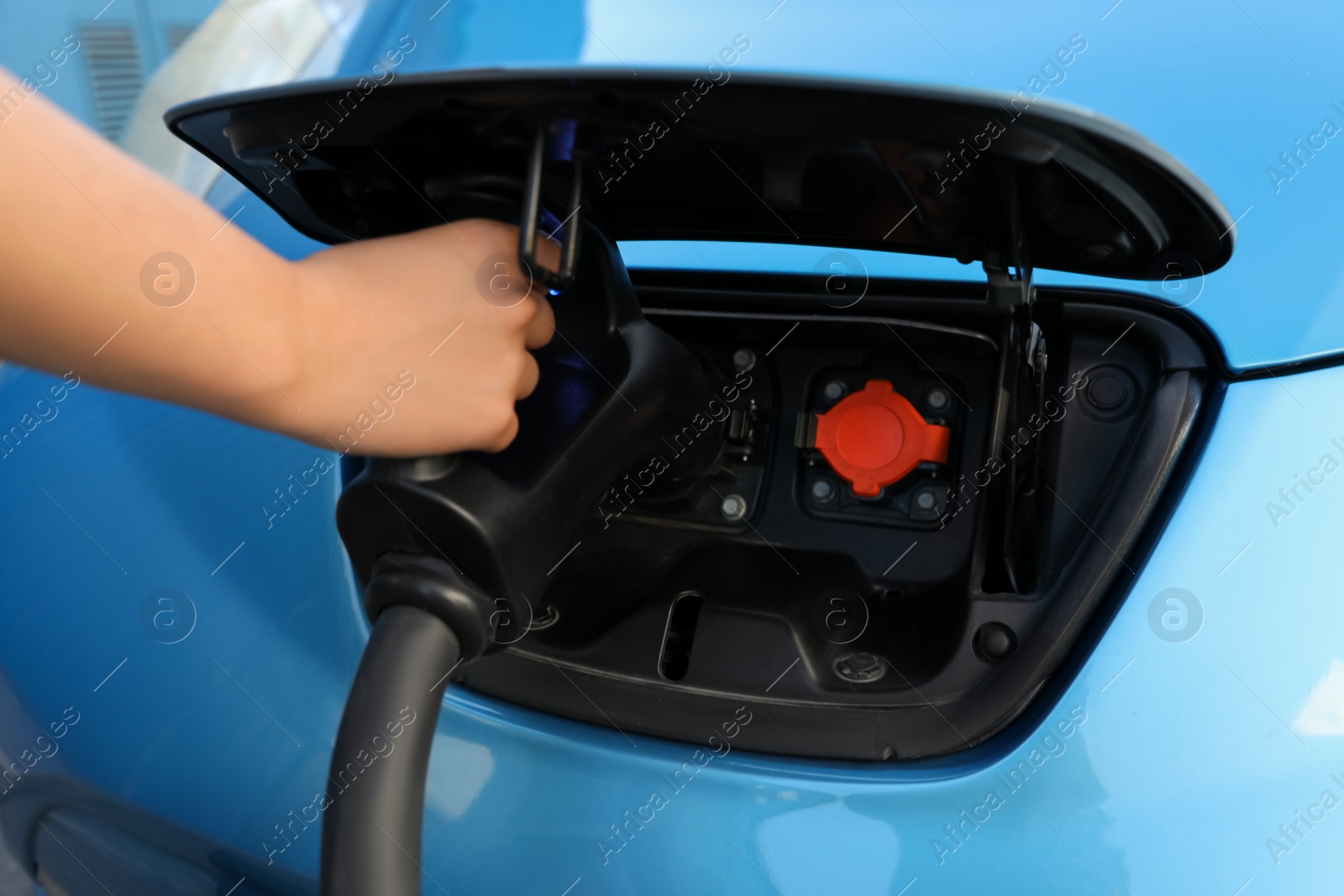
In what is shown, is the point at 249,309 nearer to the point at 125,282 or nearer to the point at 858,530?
the point at 125,282

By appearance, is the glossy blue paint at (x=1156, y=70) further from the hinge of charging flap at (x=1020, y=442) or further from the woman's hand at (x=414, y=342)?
the woman's hand at (x=414, y=342)

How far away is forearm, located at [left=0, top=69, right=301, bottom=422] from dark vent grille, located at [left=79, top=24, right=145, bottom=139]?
2.52 m

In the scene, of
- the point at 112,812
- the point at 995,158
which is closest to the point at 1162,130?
the point at 995,158

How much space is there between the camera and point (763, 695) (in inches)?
28.8

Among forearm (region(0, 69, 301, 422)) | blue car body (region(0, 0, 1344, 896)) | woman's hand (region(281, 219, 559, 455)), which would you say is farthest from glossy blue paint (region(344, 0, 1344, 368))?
forearm (region(0, 69, 301, 422))

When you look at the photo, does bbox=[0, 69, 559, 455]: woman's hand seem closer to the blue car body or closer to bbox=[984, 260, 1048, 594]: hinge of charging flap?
the blue car body

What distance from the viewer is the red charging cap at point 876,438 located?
2.45 ft

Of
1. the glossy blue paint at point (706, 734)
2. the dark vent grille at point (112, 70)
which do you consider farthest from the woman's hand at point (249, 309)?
the dark vent grille at point (112, 70)

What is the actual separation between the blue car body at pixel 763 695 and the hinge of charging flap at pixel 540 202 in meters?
0.06

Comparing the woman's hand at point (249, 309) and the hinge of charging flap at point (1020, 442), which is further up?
the woman's hand at point (249, 309)

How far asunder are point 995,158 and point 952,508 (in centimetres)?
30

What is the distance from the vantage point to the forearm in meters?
0.43

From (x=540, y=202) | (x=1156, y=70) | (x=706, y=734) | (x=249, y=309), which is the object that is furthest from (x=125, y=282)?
(x=1156, y=70)

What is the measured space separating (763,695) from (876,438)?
191 mm
